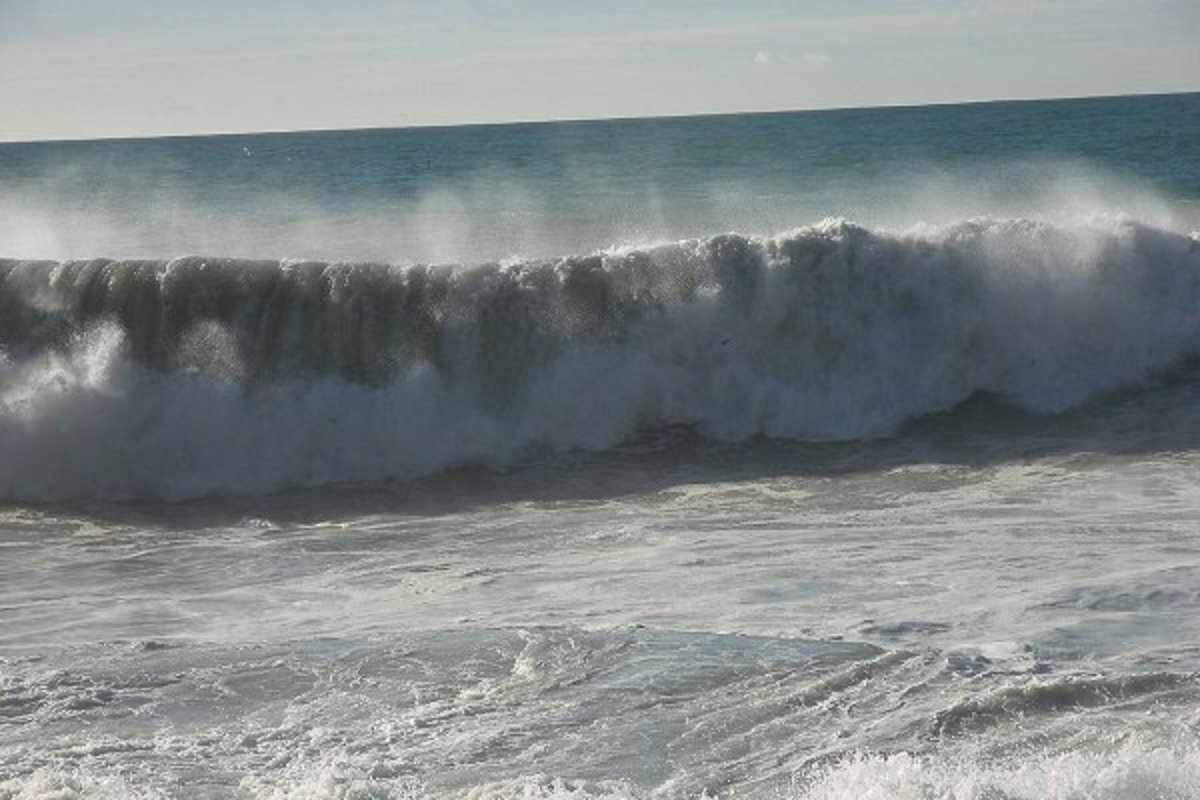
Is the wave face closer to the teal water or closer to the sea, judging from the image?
the sea

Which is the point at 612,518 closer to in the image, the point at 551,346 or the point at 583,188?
the point at 551,346

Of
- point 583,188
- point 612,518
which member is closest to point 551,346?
point 612,518

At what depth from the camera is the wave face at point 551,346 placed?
635 inches

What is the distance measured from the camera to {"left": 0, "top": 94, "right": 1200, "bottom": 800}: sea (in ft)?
25.4

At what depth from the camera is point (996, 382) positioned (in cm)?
1709

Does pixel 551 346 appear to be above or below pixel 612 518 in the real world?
above

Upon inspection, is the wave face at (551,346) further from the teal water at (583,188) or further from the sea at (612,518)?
the teal water at (583,188)

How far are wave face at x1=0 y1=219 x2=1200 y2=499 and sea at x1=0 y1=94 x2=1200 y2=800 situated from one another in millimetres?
39

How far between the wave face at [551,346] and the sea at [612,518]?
0.13 ft

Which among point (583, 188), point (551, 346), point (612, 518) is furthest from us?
point (583, 188)

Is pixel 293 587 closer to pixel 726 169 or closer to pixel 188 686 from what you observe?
pixel 188 686

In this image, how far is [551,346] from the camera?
1717cm

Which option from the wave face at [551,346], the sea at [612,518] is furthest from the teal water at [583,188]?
the wave face at [551,346]

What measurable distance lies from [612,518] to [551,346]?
4.15 metres
